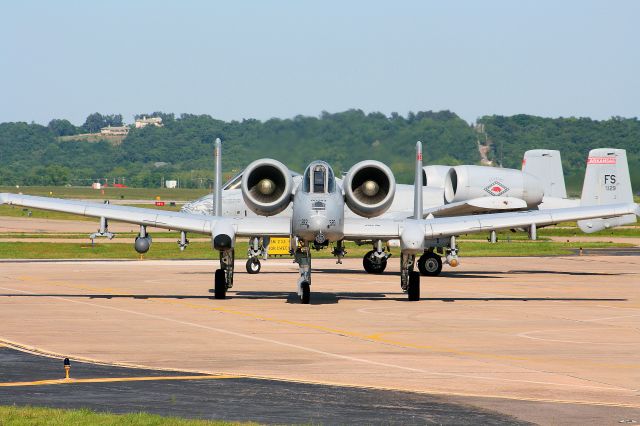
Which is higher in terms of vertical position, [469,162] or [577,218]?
[469,162]

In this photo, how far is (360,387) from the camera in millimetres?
16547

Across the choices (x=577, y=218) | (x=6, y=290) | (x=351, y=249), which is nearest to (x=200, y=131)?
(x=351, y=249)

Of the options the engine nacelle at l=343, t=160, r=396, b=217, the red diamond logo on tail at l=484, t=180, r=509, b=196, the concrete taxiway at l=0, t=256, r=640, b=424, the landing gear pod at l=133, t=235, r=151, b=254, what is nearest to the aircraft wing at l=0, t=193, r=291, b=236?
the landing gear pod at l=133, t=235, r=151, b=254

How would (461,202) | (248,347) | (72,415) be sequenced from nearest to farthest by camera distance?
1. (72,415)
2. (248,347)
3. (461,202)

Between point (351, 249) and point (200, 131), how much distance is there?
16.1 metres

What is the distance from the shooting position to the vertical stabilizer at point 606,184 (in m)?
48.2

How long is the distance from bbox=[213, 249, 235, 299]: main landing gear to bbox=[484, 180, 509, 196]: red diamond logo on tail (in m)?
16.8

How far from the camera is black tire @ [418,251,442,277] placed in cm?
4375

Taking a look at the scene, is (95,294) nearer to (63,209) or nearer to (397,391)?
(63,209)

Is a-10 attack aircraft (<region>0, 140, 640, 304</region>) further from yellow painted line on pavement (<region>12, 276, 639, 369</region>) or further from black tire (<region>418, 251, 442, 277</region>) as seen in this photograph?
black tire (<region>418, 251, 442, 277</region>)

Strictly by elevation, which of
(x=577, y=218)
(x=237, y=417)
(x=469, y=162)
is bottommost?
(x=237, y=417)

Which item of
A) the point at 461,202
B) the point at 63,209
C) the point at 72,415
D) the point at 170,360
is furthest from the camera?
the point at 461,202

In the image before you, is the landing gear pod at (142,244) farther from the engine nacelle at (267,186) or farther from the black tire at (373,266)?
the black tire at (373,266)

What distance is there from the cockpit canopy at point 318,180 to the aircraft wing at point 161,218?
4.23 ft
